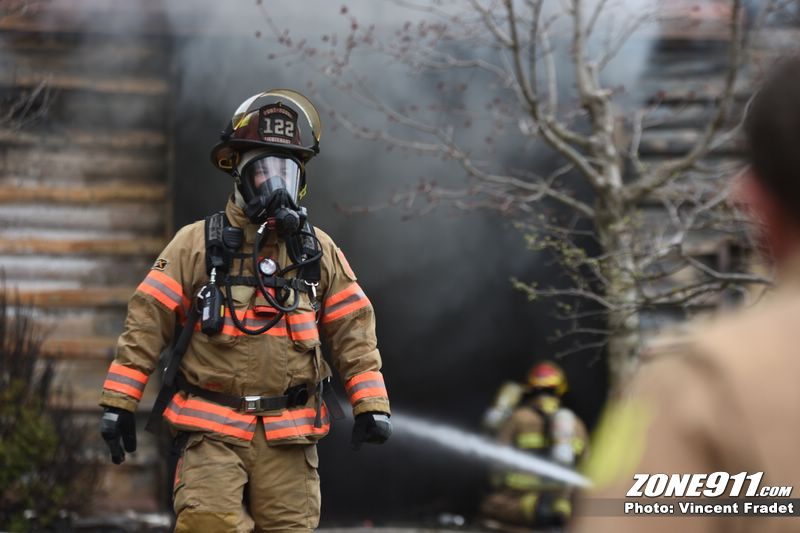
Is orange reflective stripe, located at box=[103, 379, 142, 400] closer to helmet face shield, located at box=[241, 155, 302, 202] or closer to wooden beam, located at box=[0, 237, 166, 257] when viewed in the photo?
helmet face shield, located at box=[241, 155, 302, 202]

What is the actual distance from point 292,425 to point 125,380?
61 cm

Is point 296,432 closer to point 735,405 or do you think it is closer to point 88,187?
point 735,405

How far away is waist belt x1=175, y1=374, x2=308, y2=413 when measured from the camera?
11.6ft

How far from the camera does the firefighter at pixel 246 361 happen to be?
352 centimetres

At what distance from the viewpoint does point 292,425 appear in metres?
3.59

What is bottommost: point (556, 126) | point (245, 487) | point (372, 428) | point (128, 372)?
point (245, 487)

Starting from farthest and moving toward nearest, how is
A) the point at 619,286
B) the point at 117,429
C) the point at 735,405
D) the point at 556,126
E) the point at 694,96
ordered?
1. the point at 694,96
2. the point at 556,126
3. the point at 619,286
4. the point at 117,429
5. the point at 735,405

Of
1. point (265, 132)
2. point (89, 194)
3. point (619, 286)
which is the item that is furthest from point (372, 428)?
point (89, 194)

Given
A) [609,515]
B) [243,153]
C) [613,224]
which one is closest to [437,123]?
[613,224]

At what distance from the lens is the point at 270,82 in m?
6.62

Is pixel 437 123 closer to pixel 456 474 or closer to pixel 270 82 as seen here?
pixel 270 82

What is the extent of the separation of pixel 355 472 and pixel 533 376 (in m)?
1.37

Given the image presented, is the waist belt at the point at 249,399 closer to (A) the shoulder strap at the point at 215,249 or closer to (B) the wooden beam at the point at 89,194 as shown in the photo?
(A) the shoulder strap at the point at 215,249

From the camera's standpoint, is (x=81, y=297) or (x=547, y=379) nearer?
(x=81, y=297)
